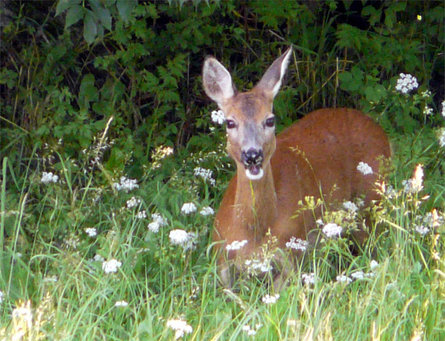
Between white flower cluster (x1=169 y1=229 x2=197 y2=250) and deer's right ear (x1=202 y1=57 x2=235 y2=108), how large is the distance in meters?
0.87

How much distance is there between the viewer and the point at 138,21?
6.23m

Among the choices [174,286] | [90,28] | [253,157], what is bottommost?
[174,286]

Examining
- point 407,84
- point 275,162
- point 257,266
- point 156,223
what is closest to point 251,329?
point 257,266

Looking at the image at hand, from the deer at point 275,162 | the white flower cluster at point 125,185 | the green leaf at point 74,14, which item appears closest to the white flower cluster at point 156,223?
the deer at point 275,162

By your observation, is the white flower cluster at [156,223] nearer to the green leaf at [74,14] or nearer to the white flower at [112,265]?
the white flower at [112,265]

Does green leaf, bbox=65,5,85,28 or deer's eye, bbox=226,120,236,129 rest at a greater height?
green leaf, bbox=65,5,85,28

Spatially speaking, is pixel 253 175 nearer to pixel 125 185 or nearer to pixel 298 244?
pixel 298 244

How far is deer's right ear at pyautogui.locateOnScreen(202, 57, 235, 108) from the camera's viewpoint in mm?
4820

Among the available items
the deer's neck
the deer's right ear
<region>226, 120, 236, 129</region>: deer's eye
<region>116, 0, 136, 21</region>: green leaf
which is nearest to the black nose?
the deer's neck

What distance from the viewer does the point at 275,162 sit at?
16.4 ft

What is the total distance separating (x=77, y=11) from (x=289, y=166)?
1.56 meters

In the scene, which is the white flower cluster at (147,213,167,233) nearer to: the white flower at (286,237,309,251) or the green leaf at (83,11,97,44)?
the white flower at (286,237,309,251)

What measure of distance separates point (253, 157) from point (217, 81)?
2.14 feet

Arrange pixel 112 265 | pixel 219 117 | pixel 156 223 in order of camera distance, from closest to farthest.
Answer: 1. pixel 112 265
2. pixel 156 223
3. pixel 219 117
